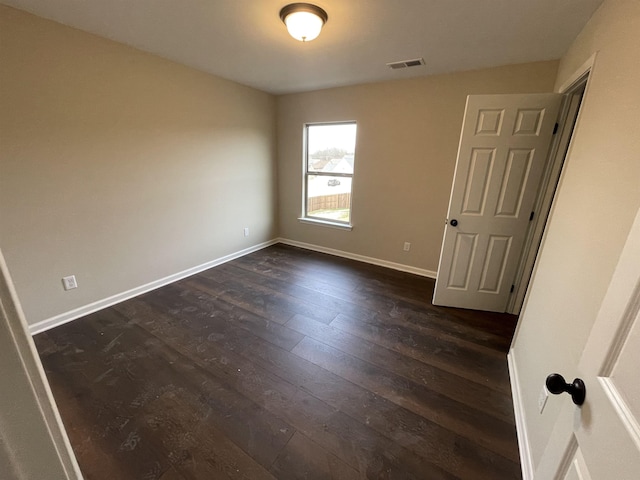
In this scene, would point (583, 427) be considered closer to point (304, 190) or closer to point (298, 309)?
point (298, 309)

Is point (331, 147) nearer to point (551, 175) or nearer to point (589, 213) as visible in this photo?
point (551, 175)

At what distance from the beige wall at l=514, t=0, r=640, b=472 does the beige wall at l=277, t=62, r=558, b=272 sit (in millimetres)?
1179

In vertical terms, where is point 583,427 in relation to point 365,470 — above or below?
above

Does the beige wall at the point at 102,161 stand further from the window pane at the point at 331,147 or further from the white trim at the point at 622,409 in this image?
the white trim at the point at 622,409

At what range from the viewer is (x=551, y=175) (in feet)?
7.16

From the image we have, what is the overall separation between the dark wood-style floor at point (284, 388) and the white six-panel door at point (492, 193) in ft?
1.03

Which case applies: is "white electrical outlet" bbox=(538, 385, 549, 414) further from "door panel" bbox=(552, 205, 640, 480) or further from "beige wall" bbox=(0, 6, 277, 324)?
"beige wall" bbox=(0, 6, 277, 324)

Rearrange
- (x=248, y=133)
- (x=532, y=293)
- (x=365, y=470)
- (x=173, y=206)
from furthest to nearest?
(x=248, y=133) < (x=173, y=206) < (x=532, y=293) < (x=365, y=470)

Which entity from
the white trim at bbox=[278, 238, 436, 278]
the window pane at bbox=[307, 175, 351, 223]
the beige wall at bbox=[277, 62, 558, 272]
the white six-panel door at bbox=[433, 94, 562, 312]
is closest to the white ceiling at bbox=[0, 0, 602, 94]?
the beige wall at bbox=[277, 62, 558, 272]

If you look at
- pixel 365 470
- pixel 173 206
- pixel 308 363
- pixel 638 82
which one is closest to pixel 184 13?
pixel 173 206

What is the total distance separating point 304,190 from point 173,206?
1.93 meters

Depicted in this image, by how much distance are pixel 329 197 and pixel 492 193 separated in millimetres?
2311

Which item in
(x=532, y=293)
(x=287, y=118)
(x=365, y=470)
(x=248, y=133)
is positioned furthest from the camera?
(x=287, y=118)

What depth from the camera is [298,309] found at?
2625mm
